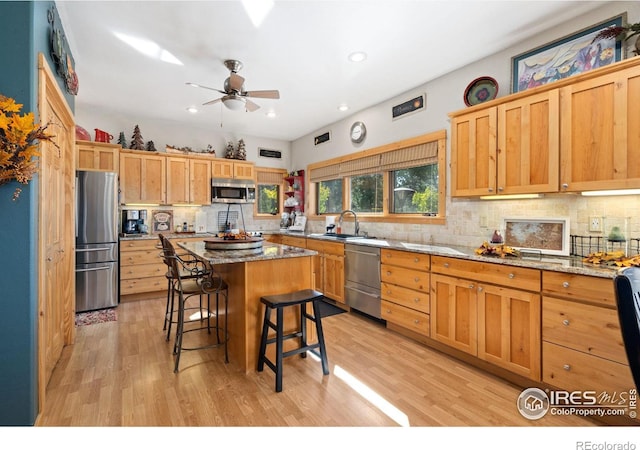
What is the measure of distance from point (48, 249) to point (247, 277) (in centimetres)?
146

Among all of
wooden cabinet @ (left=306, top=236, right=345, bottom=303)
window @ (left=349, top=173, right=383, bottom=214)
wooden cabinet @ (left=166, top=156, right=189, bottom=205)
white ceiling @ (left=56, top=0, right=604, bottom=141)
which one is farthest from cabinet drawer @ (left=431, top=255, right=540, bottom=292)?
wooden cabinet @ (left=166, top=156, right=189, bottom=205)

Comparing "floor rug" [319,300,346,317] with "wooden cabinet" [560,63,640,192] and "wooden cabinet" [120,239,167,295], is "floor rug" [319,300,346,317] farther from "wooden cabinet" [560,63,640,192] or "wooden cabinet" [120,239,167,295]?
"wooden cabinet" [560,63,640,192]

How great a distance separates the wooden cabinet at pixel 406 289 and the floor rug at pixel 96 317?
333 centimetres

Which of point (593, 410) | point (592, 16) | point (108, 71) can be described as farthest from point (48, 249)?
point (592, 16)

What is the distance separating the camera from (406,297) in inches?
127

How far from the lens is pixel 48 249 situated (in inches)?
90.4

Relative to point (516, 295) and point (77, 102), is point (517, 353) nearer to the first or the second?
point (516, 295)

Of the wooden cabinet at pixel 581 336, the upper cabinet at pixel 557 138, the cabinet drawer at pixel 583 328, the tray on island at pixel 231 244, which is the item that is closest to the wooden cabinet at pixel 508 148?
the upper cabinet at pixel 557 138

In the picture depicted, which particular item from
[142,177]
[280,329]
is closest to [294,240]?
[142,177]

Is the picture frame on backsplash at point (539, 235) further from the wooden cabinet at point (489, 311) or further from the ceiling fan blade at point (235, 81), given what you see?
the ceiling fan blade at point (235, 81)

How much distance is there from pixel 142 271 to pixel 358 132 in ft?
12.8

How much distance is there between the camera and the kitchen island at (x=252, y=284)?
2.51m

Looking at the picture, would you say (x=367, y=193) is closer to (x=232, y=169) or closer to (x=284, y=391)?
(x=232, y=169)

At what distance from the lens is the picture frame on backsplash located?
98.3 inches
